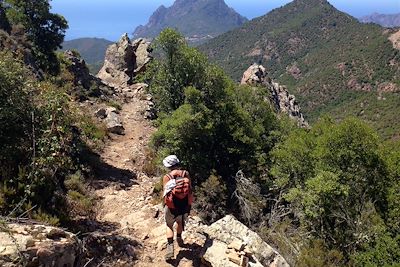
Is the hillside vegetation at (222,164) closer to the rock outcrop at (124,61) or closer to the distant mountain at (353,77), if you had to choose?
the rock outcrop at (124,61)

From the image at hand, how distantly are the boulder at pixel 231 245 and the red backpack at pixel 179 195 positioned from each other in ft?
3.38

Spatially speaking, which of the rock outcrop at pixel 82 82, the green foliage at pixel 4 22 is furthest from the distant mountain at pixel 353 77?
the green foliage at pixel 4 22

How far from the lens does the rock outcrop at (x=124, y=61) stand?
45.8m

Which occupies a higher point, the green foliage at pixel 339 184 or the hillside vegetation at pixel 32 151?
the hillside vegetation at pixel 32 151

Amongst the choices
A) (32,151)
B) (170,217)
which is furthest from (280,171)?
(32,151)

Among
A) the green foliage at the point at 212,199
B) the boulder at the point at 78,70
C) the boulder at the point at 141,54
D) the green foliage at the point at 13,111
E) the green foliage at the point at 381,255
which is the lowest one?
the green foliage at the point at 381,255

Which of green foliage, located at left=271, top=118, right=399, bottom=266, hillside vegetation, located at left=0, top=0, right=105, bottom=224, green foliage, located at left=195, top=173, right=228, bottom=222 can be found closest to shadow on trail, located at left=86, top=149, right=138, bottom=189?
green foliage, located at left=195, top=173, right=228, bottom=222

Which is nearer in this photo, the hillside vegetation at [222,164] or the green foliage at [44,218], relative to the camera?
the green foliage at [44,218]

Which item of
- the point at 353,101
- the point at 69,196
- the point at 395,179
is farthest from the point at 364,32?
the point at 69,196

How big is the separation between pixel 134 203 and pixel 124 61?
35.5 m

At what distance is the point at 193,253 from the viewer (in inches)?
366

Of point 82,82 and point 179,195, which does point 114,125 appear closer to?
point 82,82

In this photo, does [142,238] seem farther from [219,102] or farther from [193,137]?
[219,102]

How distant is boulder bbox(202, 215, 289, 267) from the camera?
341 inches
